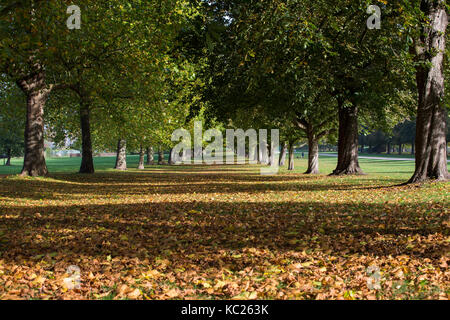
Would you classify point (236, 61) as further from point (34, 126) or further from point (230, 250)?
point (34, 126)

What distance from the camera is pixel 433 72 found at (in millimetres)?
14195

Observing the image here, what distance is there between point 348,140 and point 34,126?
55.5ft

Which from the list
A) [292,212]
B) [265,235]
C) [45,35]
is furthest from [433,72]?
[45,35]

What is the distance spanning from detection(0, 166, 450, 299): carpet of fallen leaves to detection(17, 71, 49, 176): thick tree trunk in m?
10.5

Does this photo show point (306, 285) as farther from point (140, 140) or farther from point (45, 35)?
point (140, 140)

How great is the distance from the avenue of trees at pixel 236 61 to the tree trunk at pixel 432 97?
4 centimetres

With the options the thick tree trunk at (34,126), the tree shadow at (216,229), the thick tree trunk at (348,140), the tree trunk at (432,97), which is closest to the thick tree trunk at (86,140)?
the thick tree trunk at (34,126)

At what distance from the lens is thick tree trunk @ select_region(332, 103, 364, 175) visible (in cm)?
2284

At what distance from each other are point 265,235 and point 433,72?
1044 cm

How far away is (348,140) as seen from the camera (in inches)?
904

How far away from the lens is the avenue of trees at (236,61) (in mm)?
11547

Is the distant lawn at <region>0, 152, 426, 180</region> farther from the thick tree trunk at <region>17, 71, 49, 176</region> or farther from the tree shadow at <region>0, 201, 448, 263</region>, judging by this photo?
the tree shadow at <region>0, 201, 448, 263</region>

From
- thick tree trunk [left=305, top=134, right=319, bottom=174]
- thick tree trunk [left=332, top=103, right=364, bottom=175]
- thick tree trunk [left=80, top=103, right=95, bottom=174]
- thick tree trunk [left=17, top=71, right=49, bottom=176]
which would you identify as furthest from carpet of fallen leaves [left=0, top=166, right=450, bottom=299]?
thick tree trunk [left=305, top=134, right=319, bottom=174]

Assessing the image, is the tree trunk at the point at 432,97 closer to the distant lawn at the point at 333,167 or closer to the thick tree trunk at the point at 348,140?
the distant lawn at the point at 333,167
